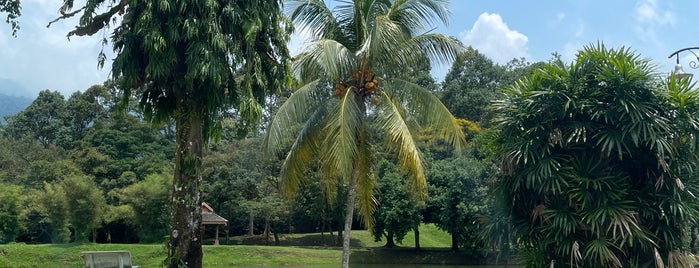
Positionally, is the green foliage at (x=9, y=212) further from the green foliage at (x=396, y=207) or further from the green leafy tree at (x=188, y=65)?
the green leafy tree at (x=188, y=65)

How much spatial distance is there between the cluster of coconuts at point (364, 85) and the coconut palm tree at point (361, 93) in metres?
0.02

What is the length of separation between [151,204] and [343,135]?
89.5ft

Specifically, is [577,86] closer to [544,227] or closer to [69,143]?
[544,227]

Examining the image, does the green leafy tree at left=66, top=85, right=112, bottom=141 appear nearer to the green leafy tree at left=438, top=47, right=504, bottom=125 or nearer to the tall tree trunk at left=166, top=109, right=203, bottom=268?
the green leafy tree at left=438, top=47, right=504, bottom=125

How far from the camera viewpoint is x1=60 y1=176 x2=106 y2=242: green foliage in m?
33.2

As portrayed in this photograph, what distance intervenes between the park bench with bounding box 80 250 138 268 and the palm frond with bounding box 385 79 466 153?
579 cm

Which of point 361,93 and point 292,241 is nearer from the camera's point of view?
point 361,93

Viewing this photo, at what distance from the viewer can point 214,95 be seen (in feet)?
33.8

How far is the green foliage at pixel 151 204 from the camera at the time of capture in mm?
34531

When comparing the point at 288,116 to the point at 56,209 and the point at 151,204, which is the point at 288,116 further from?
the point at 56,209

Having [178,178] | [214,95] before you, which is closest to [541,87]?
[214,95]

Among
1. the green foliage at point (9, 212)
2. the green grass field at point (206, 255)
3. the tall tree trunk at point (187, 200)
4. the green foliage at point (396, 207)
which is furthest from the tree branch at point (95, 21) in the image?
the green foliage at point (9, 212)

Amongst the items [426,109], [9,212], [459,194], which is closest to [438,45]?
[426,109]

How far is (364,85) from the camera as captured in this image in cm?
1112
